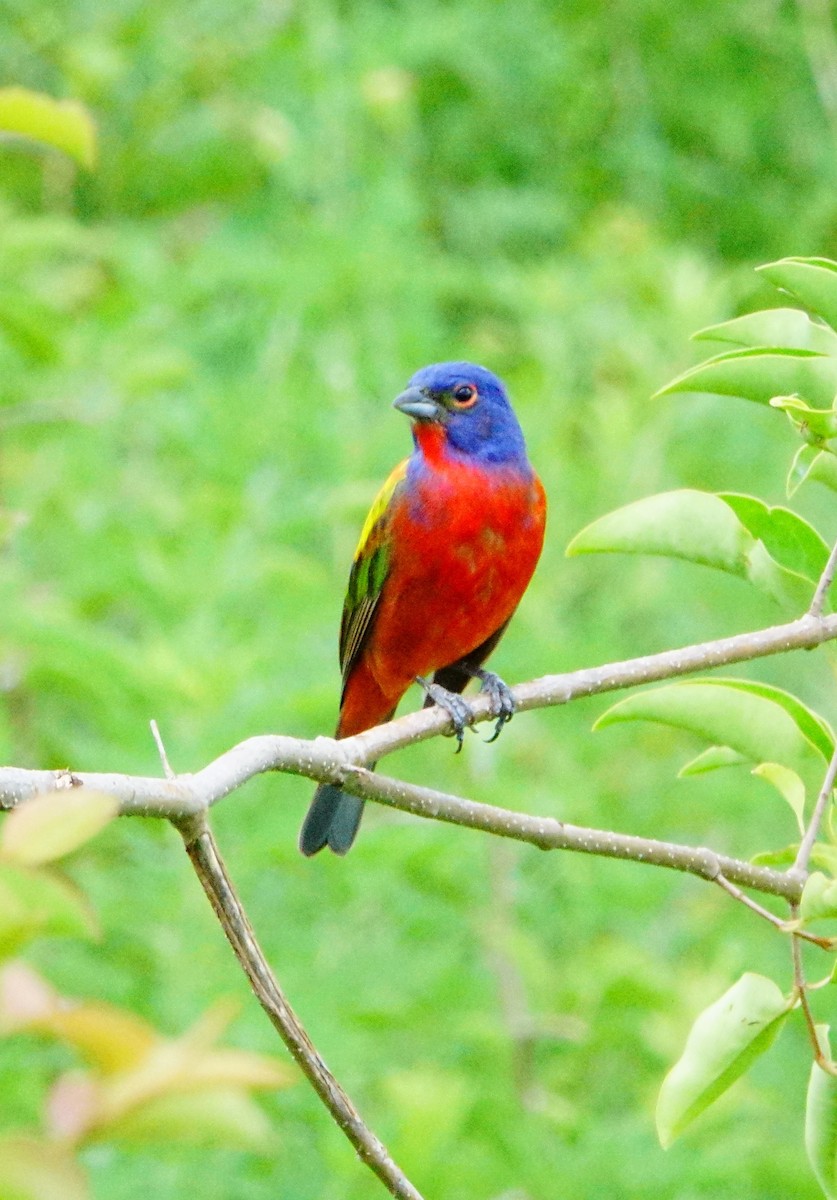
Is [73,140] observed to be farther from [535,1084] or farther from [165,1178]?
[535,1084]

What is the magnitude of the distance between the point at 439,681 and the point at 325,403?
1.51 meters

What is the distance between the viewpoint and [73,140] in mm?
2062

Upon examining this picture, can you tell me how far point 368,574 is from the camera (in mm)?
3969

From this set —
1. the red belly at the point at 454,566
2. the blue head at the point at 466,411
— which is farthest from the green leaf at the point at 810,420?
the blue head at the point at 466,411

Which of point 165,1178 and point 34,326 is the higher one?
point 34,326

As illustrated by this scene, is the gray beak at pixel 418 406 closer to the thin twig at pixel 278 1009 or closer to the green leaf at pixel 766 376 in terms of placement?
the green leaf at pixel 766 376

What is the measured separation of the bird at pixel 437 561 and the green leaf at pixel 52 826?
255cm

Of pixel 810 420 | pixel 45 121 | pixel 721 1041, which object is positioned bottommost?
pixel 721 1041

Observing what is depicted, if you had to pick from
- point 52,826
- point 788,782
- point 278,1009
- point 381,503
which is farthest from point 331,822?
point 52,826

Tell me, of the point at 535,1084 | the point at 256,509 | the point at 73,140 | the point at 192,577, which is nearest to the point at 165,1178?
the point at 535,1084

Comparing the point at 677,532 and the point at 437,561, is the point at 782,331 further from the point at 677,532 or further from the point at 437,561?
the point at 437,561

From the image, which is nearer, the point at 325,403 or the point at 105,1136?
the point at 105,1136

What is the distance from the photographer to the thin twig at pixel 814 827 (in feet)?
5.95

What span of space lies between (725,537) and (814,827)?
0.44 m
